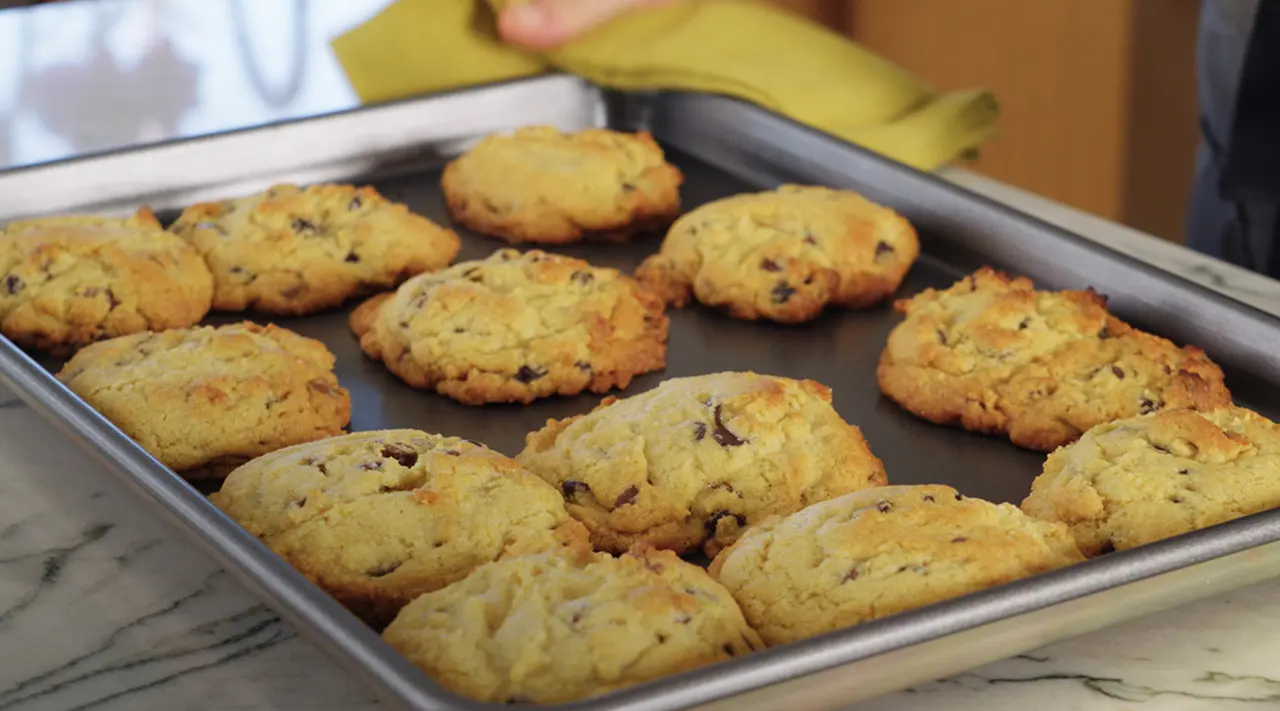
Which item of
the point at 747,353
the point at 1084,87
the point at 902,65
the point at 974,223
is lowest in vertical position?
the point at 902,65

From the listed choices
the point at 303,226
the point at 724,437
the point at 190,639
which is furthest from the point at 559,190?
the point at 190,639

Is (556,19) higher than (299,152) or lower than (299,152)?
higher

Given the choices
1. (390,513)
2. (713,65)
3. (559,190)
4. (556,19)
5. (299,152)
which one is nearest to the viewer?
(390,513)

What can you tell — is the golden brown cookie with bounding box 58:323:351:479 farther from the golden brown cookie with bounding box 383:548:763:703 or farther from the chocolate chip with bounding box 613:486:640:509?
the golden brown cookie with bounding box 383:548:763:703

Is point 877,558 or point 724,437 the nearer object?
point 877,558

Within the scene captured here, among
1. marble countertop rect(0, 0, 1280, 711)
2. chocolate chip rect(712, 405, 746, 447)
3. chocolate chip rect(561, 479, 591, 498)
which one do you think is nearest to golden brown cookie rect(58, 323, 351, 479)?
marble countertop rect(0, 0, 1280, 711)

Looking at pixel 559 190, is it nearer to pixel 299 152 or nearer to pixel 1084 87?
pixel 299 152

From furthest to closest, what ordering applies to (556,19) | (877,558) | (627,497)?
1. (556,19)
2. (627,497)
3. (877,558)
